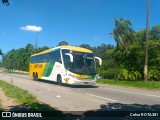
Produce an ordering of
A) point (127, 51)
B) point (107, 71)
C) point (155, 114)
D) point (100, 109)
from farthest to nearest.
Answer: point (107, 71) < point (127, 51) < point (100, 109) < point (155, 114)

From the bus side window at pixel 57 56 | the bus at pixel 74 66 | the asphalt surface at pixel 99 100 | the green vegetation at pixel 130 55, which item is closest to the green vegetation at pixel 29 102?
the asphalt surface at pixel 99 100

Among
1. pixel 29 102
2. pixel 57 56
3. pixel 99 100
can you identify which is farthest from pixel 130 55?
pixel 29 102

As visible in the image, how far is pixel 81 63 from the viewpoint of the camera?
89.2 ft

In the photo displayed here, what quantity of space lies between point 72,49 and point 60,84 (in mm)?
Answer: 4046

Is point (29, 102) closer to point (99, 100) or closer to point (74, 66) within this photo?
point (99, 100)

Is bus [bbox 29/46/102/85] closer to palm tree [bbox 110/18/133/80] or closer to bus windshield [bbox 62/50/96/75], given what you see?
bus windshield [bbox 62/50/96/75]

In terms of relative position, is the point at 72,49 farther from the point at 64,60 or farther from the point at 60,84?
the point at 60,84

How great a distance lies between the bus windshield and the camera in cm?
2691

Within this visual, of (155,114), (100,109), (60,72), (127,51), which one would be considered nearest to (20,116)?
(100,109)

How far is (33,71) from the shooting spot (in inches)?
1628

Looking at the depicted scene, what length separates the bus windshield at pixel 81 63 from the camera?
26906 millimetres

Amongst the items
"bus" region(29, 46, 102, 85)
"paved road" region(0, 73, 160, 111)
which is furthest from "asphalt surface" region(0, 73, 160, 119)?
"bus" region(29, 46, 102, 85)

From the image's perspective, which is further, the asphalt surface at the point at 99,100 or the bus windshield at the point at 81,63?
the bus windshield at the point at 81,63

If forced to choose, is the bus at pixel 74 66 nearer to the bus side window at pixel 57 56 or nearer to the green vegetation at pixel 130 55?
the bus side window at pixel 57 56
